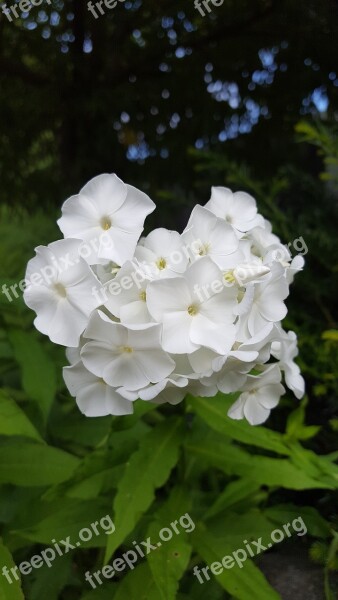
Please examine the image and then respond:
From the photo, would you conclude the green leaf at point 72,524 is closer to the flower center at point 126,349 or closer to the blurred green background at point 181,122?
the blurred green background at point 181,122

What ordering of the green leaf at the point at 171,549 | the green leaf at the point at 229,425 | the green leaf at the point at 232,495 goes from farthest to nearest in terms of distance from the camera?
the green leaf at the point at 232,495 < the green leaf at the point at 229,425 < the green leaf at the point at 171,549

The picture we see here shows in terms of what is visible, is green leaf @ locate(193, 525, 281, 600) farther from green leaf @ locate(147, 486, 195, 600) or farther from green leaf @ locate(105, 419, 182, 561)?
green leaf @ locate(105, 419, 182, 561)

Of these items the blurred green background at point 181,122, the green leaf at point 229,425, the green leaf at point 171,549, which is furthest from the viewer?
the blurred green background at point 181,122

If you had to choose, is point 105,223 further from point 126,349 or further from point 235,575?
point 235,575

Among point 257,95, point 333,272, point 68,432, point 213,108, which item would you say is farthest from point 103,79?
point 68,432

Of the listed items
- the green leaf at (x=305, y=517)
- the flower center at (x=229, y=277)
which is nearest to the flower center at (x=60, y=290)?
the flower center at (x=229, y=277)

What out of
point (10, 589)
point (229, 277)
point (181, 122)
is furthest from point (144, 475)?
point (181, 122)
